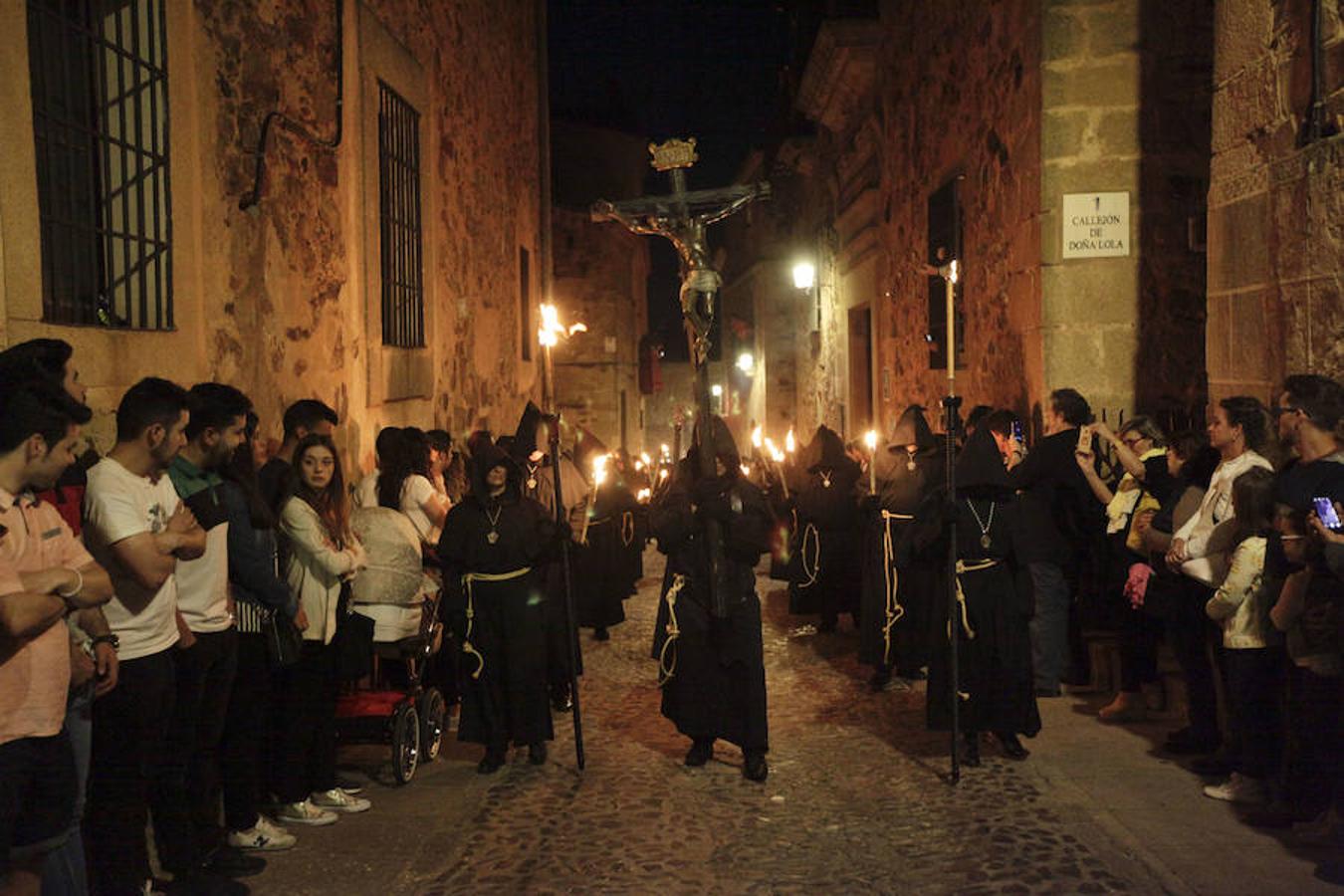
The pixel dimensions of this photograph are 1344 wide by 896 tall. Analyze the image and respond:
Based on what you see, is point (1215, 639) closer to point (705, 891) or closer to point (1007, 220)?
point (705, 891)

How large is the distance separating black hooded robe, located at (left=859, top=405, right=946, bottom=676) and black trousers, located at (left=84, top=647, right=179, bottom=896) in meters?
4.87

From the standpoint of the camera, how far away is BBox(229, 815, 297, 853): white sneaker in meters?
5.39

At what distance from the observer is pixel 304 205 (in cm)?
766

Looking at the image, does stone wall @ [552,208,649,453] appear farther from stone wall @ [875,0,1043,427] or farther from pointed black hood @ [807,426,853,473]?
pointed black hood @ [807,426,853,473]

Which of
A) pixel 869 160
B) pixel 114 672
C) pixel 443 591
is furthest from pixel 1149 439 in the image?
pixel 869 160

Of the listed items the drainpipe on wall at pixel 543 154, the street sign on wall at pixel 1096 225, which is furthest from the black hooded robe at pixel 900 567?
the drainpipe on wall at pixel 543 154

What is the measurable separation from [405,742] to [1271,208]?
5.32 meters

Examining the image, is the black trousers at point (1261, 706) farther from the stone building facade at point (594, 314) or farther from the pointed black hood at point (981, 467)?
the stone building facade at point (594, 314)

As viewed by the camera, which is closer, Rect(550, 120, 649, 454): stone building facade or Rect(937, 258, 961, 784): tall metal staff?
Rect(937, 258, 961, 784): tall metal staff

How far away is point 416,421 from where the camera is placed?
1028 centimetres

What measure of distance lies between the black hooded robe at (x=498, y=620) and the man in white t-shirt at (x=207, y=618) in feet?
5.93

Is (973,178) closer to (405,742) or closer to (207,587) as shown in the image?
(405,742)

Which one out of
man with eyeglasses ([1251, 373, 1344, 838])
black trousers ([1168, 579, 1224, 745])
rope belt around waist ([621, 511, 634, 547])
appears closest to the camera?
man with eyeglasses ([1251, 373, 1344, 838])

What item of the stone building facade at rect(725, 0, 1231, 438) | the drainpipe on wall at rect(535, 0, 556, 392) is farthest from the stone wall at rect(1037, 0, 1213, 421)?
the drainpipe on wall at rect(535, 0, 556, 392)
